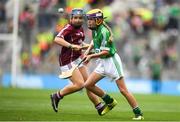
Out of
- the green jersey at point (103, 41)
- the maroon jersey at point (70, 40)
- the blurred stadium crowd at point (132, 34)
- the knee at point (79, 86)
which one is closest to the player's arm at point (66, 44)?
the maroon jersey at point (70, 40)

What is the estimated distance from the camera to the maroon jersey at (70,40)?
1834cm

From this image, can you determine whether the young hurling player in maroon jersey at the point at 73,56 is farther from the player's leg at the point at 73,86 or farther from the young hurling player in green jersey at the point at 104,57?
the young hurling player in green jersey at the point at 104,57

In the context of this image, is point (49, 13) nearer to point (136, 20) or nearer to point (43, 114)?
point (136, 20)

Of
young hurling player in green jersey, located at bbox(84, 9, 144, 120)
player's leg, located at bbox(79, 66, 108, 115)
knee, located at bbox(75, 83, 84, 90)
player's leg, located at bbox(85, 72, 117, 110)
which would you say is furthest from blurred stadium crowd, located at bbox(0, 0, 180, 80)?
young hurling player in green jersey, located at bbox(84, 9, 144, 120)

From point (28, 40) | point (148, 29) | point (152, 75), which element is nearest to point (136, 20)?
point (148, 29)

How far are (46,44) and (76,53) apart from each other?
1778 centimetres

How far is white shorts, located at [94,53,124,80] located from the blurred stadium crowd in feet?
53.8

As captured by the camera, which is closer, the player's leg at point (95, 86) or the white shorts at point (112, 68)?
the white shorts at point (112, 68)

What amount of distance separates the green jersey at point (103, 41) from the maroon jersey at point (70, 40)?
1264mm

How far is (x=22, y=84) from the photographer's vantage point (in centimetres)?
3819

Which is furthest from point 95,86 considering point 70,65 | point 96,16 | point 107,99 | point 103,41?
point 96,16

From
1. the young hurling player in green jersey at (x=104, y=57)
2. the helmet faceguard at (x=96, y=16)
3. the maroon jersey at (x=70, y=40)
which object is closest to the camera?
the young hurling player in green jersey at (x=104, y=57)

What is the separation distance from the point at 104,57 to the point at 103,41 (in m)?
0.44

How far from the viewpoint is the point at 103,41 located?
16.9 meters
